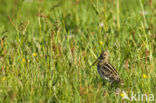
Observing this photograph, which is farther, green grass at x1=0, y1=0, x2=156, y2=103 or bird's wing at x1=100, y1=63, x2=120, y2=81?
bird's wing at x1=100, y1=63, x2=120, y2=81

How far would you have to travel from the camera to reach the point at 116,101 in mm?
3801

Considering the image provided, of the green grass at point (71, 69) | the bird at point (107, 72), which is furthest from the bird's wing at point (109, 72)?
the green grass at point (71, 69)

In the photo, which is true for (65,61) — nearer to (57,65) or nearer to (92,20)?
(57,65)

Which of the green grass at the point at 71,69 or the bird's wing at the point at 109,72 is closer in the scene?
the green grass at the point at 71,69

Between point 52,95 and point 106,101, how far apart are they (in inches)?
23.9

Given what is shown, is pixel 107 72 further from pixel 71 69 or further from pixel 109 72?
pixel 71 69

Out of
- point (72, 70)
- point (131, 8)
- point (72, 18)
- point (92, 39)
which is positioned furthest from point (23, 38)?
point (131, 8)

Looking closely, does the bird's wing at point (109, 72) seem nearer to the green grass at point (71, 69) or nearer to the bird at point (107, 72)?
the bird at point (107, 72)

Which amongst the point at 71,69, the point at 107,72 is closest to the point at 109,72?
the point at 107,72

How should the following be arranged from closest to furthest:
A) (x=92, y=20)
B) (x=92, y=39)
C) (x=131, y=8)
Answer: (x=92, y=39)
(x=92, y=20)
(x=131, y=8)

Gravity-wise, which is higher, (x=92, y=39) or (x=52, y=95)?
(x=92, y=39)

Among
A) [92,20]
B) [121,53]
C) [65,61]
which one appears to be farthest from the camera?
[92,20]

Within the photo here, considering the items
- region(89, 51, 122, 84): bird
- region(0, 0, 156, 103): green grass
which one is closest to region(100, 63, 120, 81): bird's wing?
region(89, 51, 122, 84): bird

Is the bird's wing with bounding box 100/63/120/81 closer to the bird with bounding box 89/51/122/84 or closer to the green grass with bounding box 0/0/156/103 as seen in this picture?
the bird with bounding box 89/51/122/84
